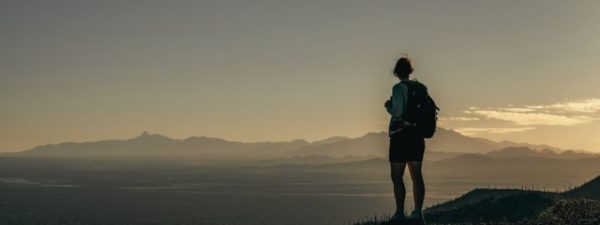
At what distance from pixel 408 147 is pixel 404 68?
4.33 feet

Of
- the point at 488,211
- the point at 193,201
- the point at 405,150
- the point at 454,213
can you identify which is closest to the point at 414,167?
the point at 405,150

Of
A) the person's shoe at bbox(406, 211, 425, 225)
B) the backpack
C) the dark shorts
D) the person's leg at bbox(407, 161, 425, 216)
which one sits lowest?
the person's shoe at bbox(406, 211, 425, 225)

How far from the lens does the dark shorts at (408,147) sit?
9.66 meters

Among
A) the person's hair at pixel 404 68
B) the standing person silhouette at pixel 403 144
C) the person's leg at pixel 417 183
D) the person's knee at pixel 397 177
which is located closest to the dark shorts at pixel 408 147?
the standing person silhouette at pixel 403 144

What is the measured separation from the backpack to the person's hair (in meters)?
0.30

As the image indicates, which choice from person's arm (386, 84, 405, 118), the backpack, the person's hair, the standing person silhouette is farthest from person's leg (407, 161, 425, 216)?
the person's hair

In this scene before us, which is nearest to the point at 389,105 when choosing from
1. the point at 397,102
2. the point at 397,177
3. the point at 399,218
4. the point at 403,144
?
the point at 397,102

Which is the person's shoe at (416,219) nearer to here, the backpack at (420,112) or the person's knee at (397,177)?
the person's knee at (397,177)

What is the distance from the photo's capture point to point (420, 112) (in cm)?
970

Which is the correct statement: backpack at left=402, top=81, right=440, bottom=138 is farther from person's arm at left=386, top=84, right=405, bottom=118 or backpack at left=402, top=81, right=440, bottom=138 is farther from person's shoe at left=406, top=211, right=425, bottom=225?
person's shoe at left=406, top=211, right=425, bottom=225

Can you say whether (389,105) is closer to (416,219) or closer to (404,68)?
(404,68)

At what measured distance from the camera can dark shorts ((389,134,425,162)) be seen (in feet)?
31.7

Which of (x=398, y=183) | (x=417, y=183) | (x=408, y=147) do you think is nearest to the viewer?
(x=408, y=147)

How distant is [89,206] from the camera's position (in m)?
150
